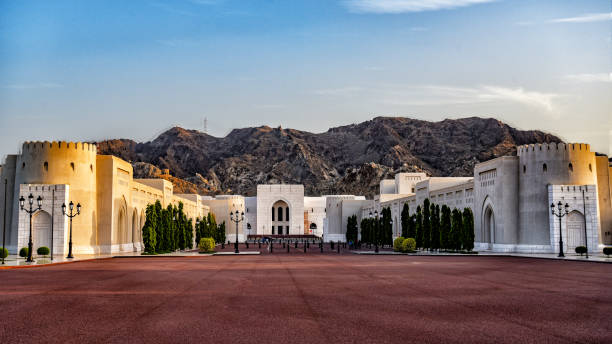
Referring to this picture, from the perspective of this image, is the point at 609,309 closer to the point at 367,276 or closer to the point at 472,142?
the point at 367,276

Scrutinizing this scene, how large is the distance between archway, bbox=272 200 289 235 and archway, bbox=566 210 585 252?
2672 inches

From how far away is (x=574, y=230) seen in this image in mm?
36750

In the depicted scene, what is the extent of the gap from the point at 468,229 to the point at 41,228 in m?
27.6

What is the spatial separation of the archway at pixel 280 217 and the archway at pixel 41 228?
2588 inches

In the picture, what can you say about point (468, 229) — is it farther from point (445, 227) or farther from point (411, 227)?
point (411, 227)

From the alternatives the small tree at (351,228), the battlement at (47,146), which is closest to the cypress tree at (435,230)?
the battlement at (47,146)

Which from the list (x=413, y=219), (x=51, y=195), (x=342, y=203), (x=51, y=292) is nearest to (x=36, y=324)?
(x=51, y=292)

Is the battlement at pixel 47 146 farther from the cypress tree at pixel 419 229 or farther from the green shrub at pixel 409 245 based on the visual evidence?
the cypress tree at pixel 419 229

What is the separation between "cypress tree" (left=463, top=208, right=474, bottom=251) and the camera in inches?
1524

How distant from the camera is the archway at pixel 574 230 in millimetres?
36594

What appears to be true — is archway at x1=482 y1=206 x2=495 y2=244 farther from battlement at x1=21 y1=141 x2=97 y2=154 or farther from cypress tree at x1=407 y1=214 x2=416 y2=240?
battlement at x1=21 y1=141 x2=97 y2=154

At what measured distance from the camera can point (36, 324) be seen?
373 inches

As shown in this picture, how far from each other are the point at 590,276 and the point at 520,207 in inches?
805

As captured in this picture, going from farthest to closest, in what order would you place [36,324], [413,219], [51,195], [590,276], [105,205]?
[413,219], [105,205], [51,195], [590,276], [36,324]
